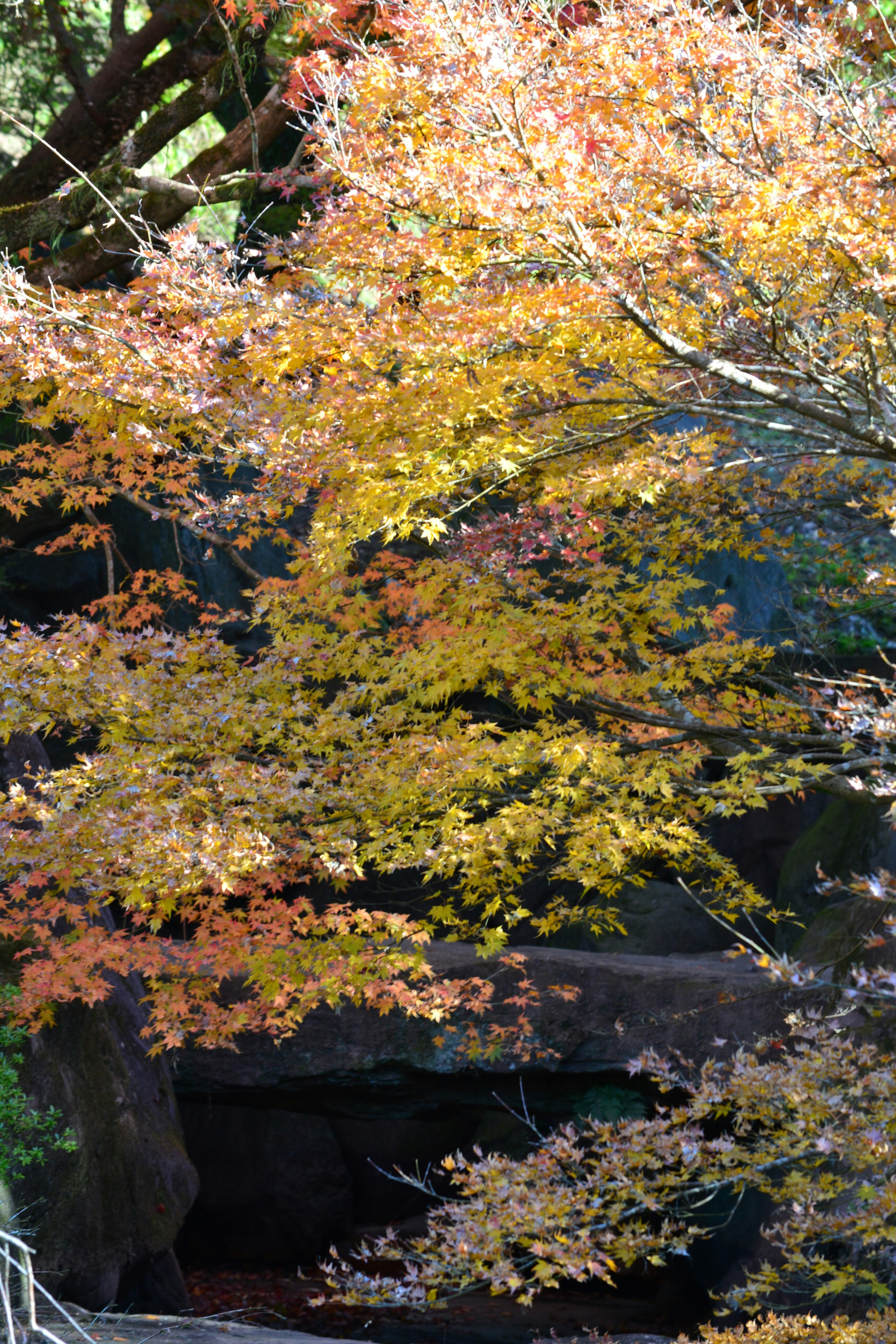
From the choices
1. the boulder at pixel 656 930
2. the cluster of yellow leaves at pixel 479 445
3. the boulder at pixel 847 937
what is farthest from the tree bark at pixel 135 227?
the boulder at pixel 656 930

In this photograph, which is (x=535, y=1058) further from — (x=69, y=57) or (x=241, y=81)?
(x=69, y=57)

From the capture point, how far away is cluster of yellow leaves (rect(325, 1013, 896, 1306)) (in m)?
4.26

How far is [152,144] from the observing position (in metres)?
8.68

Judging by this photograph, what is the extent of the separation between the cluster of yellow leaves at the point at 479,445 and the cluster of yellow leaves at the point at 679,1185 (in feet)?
3.94

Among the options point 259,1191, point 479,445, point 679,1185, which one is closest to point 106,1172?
point 679,1185

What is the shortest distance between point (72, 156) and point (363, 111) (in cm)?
625

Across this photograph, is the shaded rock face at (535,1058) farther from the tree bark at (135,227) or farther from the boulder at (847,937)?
the tree bark at (135,227)

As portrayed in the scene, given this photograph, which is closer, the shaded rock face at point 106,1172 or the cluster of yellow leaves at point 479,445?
the cluster of yellow leaves at point 479,445

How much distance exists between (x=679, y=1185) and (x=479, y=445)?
3.70 metres

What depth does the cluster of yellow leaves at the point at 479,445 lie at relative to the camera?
4539mm

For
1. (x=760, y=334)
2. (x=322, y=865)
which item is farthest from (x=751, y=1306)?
(x=760, y=334)

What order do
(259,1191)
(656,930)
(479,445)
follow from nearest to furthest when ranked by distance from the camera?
1. (479,445)
2. (259,1191)
3. (656,930)

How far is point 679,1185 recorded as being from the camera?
5.08m

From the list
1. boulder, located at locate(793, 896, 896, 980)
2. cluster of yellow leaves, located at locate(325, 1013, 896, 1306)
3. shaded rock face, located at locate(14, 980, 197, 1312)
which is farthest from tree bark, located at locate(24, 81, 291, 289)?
boulder, located at locate(793, 896, 896, 980)
